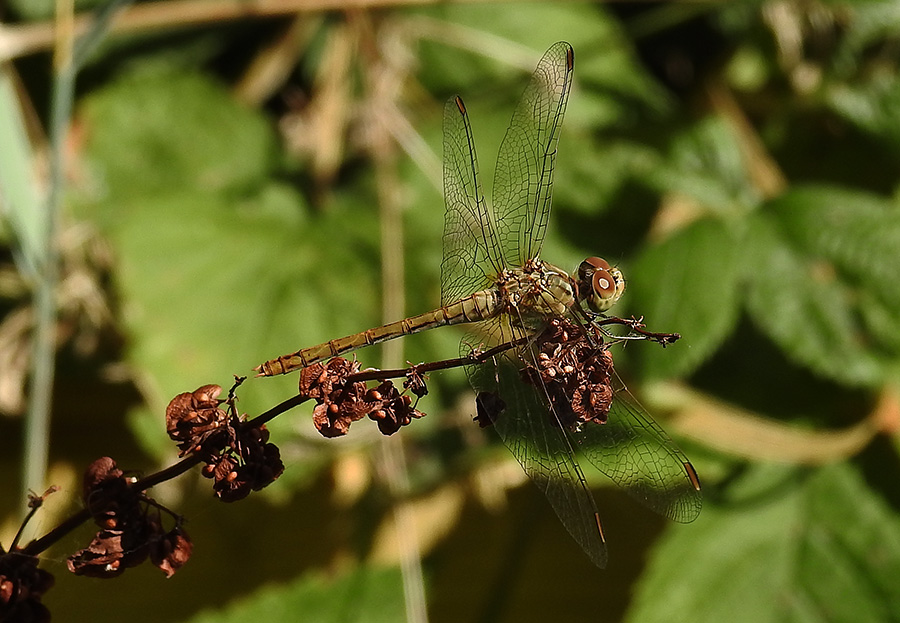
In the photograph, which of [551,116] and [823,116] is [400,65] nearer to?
[551,116]

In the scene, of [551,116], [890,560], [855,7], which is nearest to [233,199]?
[551,116]

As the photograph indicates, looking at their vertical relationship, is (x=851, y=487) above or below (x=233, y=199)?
below

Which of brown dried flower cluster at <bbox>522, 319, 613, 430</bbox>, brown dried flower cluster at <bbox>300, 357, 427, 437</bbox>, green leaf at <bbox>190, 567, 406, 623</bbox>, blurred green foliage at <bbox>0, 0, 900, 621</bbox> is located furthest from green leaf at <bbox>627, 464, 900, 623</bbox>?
brown dried flower cluster at <bbox>300, 357, 427, 437</bbox>

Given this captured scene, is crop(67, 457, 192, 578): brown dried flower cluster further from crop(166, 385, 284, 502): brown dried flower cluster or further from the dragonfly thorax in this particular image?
the dragonfly thorax

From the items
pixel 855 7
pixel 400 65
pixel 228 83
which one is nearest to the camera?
pixel 855 7

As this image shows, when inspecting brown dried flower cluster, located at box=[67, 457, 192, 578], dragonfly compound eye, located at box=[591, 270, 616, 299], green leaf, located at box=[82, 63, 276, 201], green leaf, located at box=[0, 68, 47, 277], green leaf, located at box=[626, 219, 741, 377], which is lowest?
brown dried flower cluster, located at box=[67, 457, 192, 578]

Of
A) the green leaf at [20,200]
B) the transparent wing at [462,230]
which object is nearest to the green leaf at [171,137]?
the green leaf at [20,200]
